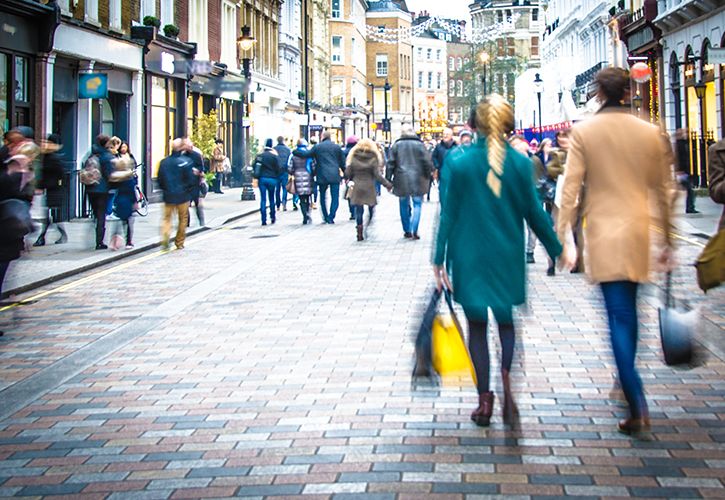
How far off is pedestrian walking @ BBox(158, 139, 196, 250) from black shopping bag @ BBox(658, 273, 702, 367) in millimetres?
12680

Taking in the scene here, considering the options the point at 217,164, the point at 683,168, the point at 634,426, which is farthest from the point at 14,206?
the point at 217,164

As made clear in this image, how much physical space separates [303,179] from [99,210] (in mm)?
6819

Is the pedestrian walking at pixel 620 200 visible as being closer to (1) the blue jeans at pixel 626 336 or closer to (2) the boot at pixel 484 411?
(1) the blue jeans at pixel 626 336

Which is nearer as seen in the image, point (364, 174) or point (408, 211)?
point (408, 211)

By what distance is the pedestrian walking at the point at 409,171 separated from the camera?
61.3 ft

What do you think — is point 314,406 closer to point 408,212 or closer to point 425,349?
point 425,349

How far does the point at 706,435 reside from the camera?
576 centimetres

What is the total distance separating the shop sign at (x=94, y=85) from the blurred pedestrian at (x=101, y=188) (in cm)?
668

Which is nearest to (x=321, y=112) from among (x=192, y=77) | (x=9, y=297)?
(x=192, y=77)

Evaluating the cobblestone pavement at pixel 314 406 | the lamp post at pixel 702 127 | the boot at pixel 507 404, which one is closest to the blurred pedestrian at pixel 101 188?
the cobblestone pavement at pixel 314 406

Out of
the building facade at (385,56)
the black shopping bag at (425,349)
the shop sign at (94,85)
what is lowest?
the black shopping bag at (425,349)

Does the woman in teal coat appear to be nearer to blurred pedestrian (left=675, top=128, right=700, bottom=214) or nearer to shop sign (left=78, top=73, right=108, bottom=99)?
blurred pedestrian (left=675, top=128, right=700, bottom=214)

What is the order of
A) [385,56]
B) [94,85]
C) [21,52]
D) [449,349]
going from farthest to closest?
[385,56]
[94,85]
[21,52]
[449,349]

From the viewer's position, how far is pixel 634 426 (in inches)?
226
